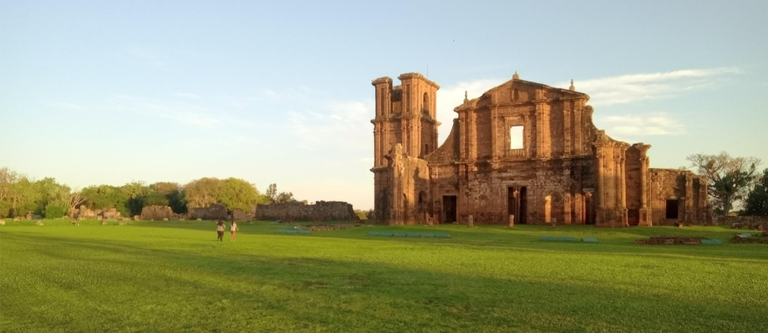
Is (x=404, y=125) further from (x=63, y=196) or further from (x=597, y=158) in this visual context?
(x=63, y=196)

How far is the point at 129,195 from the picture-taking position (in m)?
79.9

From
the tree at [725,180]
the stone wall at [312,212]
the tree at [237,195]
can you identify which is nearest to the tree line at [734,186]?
the tree at [725,180]

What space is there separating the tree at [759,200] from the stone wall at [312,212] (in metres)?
31.6

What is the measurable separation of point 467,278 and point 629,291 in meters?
2.50

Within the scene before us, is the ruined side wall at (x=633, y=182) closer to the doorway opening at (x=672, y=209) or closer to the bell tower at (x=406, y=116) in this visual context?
the doorway opening at (x=672, y=209)

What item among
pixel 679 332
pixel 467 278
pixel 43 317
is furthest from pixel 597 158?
pixel 43 317

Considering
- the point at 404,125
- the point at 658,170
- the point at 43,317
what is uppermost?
the point at 404,125

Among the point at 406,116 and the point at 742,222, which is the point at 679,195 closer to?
the point at 742,222

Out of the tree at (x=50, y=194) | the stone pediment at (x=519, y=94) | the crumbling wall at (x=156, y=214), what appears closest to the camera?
the stone pediment at (x=519, y=94)

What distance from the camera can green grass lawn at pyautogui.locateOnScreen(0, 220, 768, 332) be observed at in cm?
589

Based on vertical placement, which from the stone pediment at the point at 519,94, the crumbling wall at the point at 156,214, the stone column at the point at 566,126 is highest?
the stone pediment at the point at 519,94

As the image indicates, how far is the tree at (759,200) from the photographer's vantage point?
4250 cm

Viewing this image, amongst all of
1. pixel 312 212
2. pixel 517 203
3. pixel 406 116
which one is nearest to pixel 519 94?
pixel 517 203

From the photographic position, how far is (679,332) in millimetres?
5438
